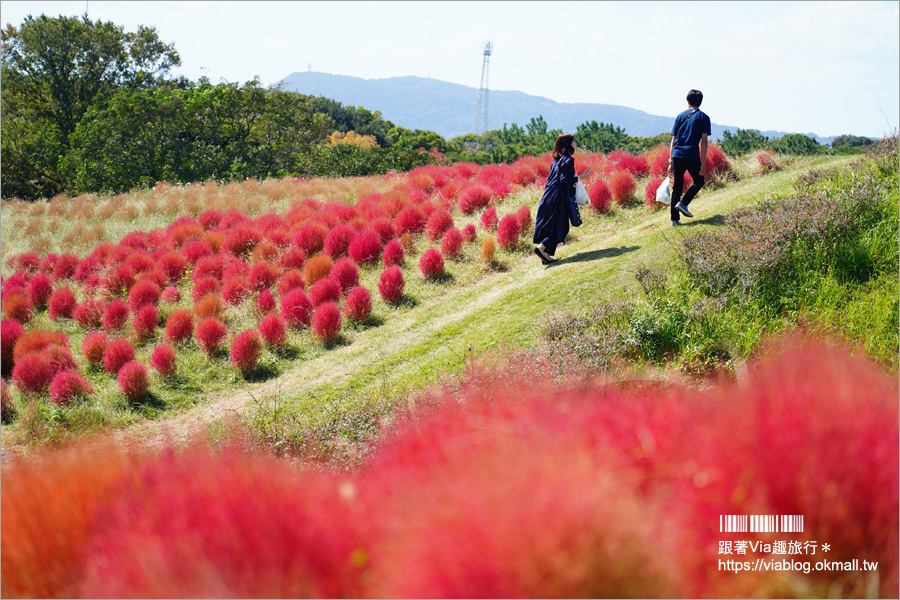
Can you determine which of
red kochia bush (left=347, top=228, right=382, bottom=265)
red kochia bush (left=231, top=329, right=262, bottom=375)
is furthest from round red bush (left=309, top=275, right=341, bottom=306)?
red kochia bush (left=347, top=228, right=382, bottom=265)

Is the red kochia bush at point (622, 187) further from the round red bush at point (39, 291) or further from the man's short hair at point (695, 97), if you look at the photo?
the round red bush at point (39, 291)

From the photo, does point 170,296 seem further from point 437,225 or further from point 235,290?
point 437,225

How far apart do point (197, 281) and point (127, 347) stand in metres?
2.56

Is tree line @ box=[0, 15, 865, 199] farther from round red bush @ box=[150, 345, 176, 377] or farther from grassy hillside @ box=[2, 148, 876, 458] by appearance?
round red bush @ box=[150, 345, 176, 377]

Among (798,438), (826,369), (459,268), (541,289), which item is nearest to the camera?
(798,438)

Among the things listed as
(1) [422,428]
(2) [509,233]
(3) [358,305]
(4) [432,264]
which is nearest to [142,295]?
(3) [358,305]

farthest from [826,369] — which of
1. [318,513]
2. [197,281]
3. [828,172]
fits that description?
[197,281]

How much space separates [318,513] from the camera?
1992mm

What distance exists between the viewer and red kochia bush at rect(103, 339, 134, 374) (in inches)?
318

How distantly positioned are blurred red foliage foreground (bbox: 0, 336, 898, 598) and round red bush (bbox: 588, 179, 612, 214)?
Result: 8859mm

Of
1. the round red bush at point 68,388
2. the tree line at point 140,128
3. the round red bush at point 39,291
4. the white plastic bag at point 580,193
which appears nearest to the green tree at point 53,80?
the tree line at point 140,128

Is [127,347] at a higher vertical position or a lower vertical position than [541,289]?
lower

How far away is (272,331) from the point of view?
8219mm

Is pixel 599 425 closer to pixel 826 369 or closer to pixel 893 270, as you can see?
pixel 826 369
